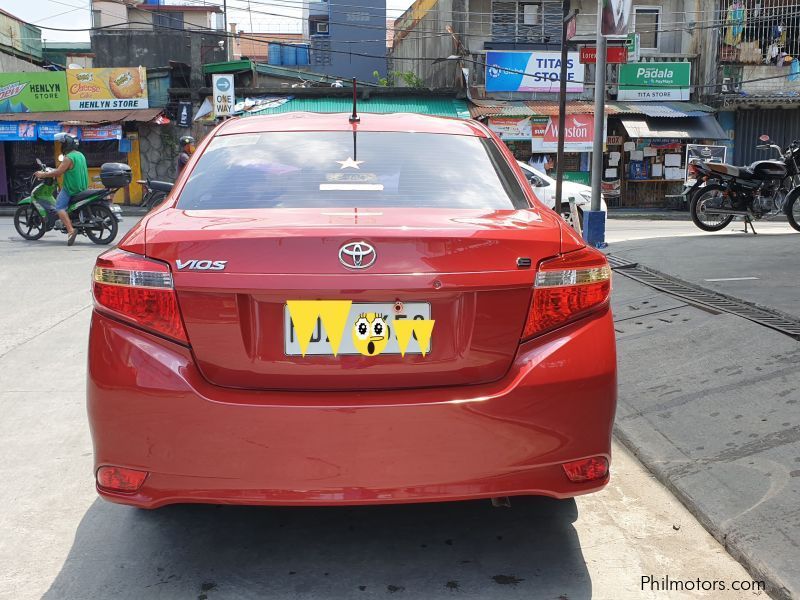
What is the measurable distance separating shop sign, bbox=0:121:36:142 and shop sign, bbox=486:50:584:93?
13.9 meters

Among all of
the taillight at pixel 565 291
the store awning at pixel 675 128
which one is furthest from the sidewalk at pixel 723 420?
the store awning at pixel 675 128

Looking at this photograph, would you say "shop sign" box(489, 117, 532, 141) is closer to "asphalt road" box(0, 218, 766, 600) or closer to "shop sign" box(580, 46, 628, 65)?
"shop sign" box(580, 46, 628, 65)

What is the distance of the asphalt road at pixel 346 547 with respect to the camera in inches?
111

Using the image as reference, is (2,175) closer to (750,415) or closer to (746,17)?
(746,17)

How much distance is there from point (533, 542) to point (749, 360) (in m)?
2.24

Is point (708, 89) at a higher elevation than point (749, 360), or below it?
higher

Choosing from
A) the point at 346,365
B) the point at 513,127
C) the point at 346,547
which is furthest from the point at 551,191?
the point at 346,365

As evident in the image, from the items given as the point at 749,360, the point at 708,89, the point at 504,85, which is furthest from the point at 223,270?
the point at 708,89

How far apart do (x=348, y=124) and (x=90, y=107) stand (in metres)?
25.0

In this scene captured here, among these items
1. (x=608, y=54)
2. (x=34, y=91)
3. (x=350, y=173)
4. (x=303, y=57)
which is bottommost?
(x=350, y=173)

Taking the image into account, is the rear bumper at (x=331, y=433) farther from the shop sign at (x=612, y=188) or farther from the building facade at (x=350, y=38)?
the building facade at (x=350, y=38)

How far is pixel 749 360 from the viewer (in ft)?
15.6

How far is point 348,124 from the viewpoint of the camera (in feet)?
12.3

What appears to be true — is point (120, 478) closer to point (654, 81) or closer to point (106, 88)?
point (106, 88)
